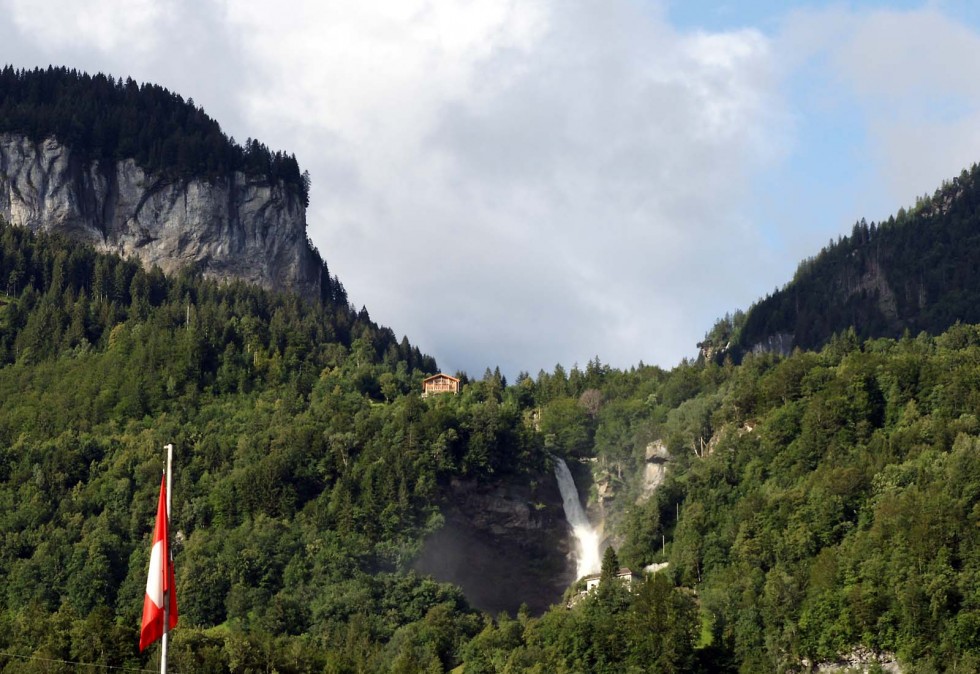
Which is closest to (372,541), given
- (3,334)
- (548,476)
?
(548,476)

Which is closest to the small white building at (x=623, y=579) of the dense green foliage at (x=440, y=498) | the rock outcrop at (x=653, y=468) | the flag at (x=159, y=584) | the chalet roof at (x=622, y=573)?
the chalet roof at (x=622, y=573)

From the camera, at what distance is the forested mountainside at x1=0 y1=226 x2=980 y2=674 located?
119062mm

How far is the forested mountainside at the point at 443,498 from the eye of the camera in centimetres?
11906

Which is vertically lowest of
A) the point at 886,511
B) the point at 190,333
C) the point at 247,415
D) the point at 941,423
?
the point at 886,511

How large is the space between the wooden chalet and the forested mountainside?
2412mm

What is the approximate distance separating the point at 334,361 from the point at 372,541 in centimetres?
4447

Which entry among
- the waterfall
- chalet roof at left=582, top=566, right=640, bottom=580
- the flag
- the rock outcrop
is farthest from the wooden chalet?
the flag

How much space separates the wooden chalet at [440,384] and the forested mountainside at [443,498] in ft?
7.91

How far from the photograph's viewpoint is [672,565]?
138m

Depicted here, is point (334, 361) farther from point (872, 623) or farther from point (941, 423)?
point (872, 623)

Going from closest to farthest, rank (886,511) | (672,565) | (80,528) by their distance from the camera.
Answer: (886,511)
(672,565)
(80,528)

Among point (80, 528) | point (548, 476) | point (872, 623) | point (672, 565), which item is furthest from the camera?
point (548, 476)

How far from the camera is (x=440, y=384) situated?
7653 inches

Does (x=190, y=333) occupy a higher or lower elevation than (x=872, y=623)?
higher
